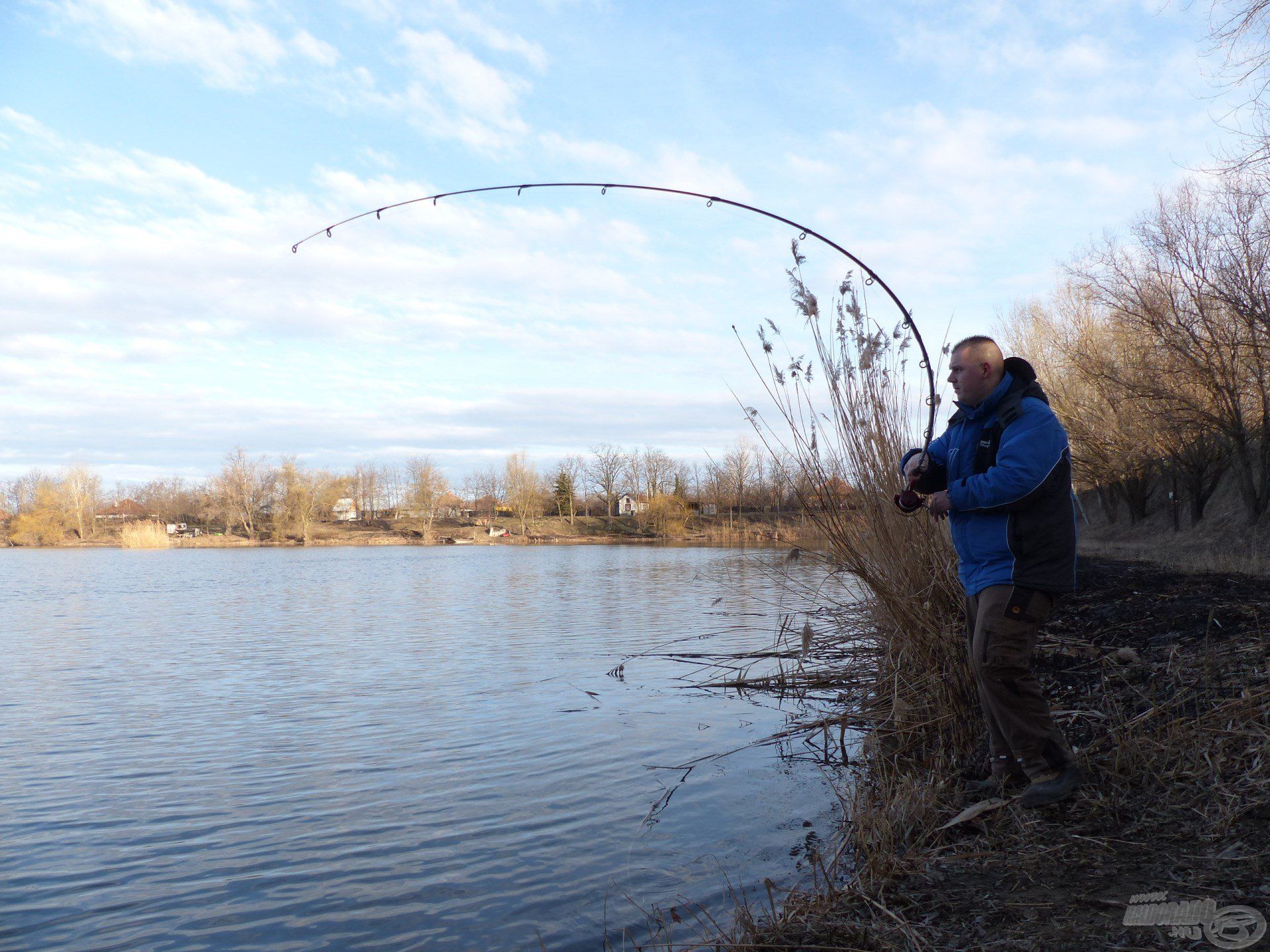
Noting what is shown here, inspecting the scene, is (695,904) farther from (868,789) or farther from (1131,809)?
(1131,809)

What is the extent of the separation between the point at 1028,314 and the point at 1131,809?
1414 inches

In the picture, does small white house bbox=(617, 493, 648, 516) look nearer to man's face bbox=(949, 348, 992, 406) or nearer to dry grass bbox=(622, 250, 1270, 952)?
dry grass bbox=(622, 250, 1270, 952)

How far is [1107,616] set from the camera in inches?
296

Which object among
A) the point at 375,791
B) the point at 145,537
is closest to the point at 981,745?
the point at 375,791

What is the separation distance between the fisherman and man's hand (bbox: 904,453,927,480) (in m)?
0.16

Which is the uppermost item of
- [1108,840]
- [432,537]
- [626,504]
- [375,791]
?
[626,504]

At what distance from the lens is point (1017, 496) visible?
3.49 metres

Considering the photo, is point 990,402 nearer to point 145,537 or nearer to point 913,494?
point 913,494

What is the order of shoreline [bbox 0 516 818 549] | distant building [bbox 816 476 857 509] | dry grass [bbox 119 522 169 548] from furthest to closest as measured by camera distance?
1. shoreline [bbox 0 516 818 549]
2. dry grass [bbox 119 522 169 548]
3. distant building [bbox 816 476 857 509]

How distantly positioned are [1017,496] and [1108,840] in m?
1.31

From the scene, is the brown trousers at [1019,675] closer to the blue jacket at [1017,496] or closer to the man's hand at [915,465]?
the blue jacket at [1017,496]

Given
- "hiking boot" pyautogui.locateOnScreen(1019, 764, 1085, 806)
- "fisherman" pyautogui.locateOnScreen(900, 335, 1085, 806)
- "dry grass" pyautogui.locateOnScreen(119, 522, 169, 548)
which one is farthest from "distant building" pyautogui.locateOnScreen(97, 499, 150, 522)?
"hiking boot" pyautogui.locateOnScreen(1019, 764, 1085, 806)

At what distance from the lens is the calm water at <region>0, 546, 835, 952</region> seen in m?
3.87

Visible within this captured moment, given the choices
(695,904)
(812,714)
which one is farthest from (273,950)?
(812,714)
